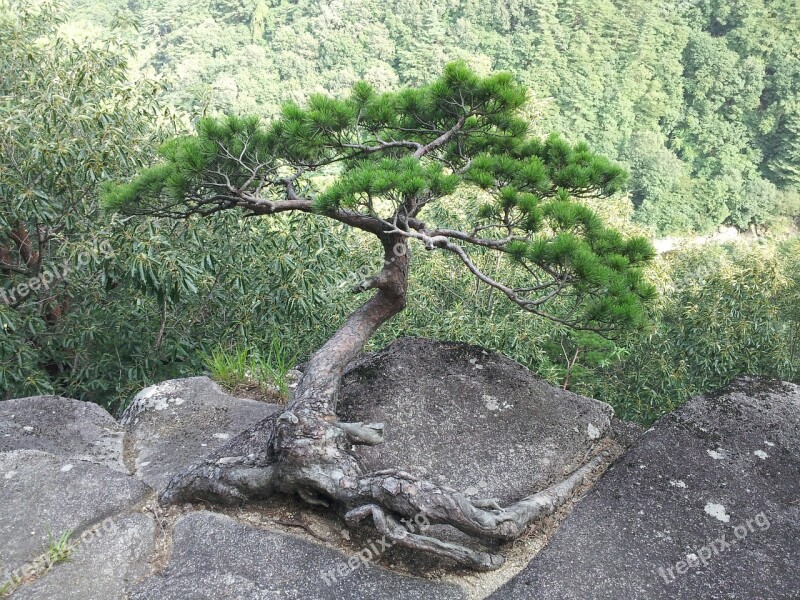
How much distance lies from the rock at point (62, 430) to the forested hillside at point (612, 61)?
76.3 feet

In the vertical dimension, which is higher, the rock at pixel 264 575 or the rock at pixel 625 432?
the rock at pixel 264 575

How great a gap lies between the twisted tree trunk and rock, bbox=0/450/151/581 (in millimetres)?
255

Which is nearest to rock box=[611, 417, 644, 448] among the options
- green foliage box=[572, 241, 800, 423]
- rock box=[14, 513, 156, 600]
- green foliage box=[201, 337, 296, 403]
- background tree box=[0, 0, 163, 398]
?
green foliage box=[201, 337, 296, 403]

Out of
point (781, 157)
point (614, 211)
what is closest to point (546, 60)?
point (781, 157)

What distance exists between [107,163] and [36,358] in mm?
1442

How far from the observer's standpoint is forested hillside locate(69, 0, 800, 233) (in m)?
26.6

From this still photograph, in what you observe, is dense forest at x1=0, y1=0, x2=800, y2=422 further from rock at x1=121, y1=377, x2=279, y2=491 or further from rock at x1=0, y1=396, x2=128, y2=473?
rock at x1=0, y1=396, x2=128, y2=473

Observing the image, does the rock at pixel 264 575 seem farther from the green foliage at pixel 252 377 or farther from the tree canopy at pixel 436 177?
the green foliage at pixel 252 377

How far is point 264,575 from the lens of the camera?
212cm

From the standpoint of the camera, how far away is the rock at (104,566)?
2057mm

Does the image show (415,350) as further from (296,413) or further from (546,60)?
(546,60)

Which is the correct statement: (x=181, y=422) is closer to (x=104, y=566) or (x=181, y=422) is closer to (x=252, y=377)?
(x=252, y=377)

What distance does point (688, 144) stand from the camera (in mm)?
29922

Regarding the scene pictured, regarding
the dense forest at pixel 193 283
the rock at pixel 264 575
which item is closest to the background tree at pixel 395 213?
the rock at pixel 264 575
